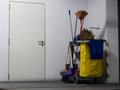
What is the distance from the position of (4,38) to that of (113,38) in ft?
9.01

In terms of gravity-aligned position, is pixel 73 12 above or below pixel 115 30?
above

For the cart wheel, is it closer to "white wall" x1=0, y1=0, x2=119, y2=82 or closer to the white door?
"white wall" x1=0, y1=0, x2=119, y2=82

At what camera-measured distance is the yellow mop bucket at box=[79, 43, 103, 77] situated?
18.6 feet

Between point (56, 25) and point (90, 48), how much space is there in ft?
5.10

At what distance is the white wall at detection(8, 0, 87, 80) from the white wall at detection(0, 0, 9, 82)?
0.96 metres

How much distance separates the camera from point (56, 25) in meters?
6.88

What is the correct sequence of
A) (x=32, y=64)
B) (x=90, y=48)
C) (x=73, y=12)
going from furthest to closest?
(x=73, y=12) < (x=32, y=64) < (x=90, y=48)

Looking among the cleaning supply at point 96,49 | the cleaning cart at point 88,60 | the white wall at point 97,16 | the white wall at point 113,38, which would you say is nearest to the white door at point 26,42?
the cleaning cart at point 88,60

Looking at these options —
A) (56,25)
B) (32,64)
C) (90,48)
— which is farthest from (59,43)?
(90,48)

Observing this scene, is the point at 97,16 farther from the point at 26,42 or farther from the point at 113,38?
the point at 26,42

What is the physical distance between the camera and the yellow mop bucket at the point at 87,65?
566 centimetres

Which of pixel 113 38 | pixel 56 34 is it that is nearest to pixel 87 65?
pixel 113 38

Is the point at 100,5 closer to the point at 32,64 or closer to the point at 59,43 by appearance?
the point at 59,43

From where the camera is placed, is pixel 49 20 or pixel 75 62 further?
pixel 49 20
